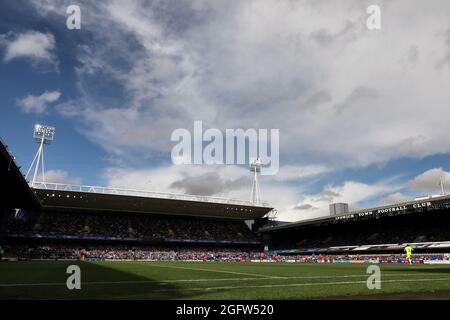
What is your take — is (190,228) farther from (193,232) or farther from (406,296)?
(406,296)

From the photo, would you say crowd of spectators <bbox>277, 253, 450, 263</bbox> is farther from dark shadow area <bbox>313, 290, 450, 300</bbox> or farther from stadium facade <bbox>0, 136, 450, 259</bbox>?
dark shadow area <bbox>313, 290, 450, 300</bbox>

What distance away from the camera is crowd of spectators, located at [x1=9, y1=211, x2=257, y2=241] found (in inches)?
2828

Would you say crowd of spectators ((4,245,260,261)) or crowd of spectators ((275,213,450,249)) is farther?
crowd of spectators ((4,245,260,261))

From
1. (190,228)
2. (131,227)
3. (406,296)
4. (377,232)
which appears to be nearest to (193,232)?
(190,228)

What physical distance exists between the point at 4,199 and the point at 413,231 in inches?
2331

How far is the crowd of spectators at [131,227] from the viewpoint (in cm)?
7182

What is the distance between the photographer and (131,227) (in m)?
80.7

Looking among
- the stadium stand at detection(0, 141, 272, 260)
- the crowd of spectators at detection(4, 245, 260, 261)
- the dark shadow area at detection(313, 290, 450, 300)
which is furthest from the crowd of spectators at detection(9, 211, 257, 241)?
the dark shadow area at detection(313, 290, 450, 300)

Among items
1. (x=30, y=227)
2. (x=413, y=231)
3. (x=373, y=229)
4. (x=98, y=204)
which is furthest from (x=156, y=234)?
(x=413, y=231)

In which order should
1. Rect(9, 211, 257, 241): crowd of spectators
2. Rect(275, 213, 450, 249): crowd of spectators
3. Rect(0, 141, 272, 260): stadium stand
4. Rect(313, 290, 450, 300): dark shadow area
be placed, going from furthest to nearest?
Rect(9, 211, 257, 241): crowd of spectators
Rect(0, 141, 272, 260): stadium stand
Rect(275, 213, 450, 249): crowd of spectators
Rect(313, 290, 450, 300): dark shadow area

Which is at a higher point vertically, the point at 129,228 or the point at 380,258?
the point at 129,228

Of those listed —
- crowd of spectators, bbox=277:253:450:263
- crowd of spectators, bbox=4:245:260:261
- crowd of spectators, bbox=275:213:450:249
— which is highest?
crowd of spectators, bbox=275:213:450:249

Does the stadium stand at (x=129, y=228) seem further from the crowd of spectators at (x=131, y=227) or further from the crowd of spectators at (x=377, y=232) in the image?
the crowd of spectators at (x=377, y=232)
